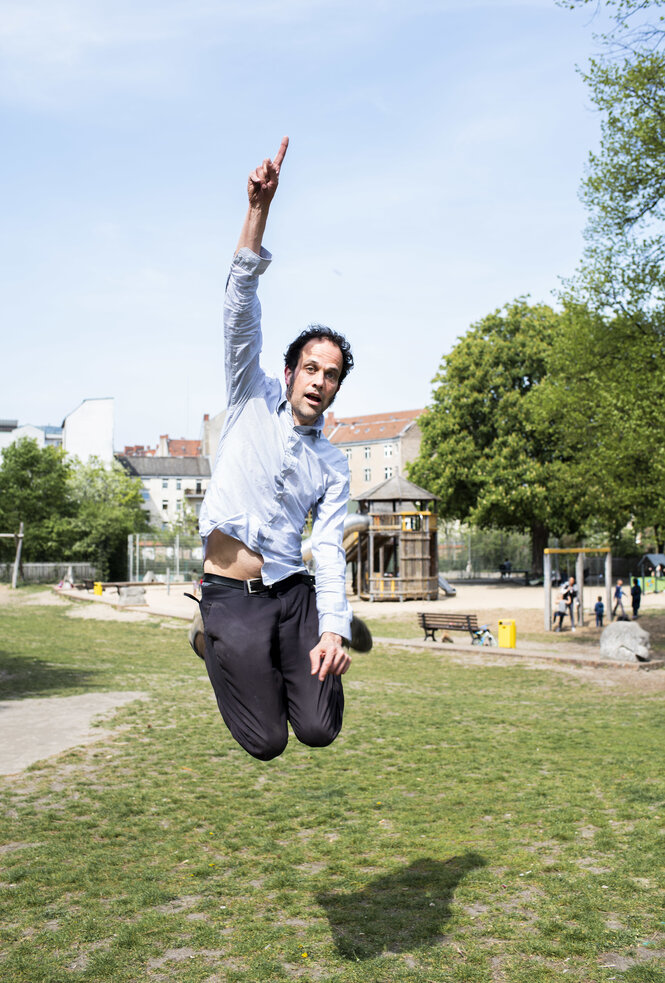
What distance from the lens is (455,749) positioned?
11.8 meters

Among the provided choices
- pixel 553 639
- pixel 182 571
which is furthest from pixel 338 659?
pixel 182 571

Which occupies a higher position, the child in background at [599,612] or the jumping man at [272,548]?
the jumping man at [272,548]

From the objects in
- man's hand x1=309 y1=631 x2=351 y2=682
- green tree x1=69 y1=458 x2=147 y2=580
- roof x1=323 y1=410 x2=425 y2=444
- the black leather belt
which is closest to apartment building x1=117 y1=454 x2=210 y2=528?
roof x1=323 y1=410 x2=425 y2=444

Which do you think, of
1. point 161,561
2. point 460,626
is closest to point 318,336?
point 460,626

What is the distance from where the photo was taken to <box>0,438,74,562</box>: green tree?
63.1 meters

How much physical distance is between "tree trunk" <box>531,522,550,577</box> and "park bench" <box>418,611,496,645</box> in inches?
1249

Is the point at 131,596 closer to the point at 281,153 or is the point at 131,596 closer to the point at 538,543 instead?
the point at 538,543

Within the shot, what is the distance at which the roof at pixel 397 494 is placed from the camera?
4378cm

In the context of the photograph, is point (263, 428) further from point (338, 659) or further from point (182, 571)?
point (182, 571)

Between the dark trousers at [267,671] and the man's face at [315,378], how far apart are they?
0.90 meters

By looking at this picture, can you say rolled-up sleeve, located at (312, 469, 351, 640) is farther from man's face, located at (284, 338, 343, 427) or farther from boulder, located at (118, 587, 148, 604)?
boulder, located at (118, 587, 148, 604)

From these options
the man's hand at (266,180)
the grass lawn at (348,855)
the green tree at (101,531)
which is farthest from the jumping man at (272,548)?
the green tree at (101,531)

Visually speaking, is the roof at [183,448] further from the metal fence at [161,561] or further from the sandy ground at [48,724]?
the sandy ground at [48,724]

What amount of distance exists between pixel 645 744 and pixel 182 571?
1949 inches
